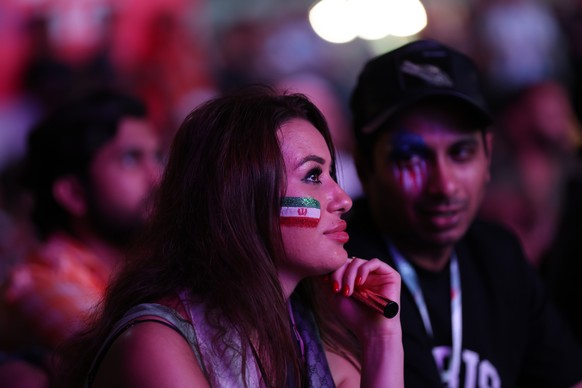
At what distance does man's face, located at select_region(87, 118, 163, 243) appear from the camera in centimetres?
279

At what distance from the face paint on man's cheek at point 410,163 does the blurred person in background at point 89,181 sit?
3.33 ft

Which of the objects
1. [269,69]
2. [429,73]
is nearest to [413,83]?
[429,73]

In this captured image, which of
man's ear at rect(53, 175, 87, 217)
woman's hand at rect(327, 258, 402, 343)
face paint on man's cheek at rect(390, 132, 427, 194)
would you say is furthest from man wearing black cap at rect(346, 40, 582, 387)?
man's ear at rect(53, 175, 87, 217)

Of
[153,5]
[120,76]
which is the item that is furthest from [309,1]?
[120,76]

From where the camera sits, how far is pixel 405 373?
1.85 meters

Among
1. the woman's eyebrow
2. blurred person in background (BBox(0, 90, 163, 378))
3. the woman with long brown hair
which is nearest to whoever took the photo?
the woman with long brown hair

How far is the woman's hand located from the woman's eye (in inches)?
8.8

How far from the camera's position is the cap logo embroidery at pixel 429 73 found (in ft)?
6.61

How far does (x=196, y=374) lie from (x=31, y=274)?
Result: 1363 millimetres

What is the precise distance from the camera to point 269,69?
457cm

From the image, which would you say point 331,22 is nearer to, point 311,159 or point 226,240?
point 311,159

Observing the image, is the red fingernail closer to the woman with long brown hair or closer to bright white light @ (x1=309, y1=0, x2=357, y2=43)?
the woman with long brown hair

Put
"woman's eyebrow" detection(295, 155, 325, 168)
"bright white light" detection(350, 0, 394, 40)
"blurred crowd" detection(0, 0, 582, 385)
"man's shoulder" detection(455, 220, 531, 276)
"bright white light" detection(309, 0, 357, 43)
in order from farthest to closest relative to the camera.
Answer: "bright white light" detection(309, 0, 357, 43) < "bright white light" detection(350, 0, 394, 40) < "blurred crowd" detection(0, 0, 582, 385) < "man's shoulder" detection(455, 220, 531, 276) < "woman's eyebrow" detection(295, 155, 325, 168)

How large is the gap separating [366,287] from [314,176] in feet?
0.92
